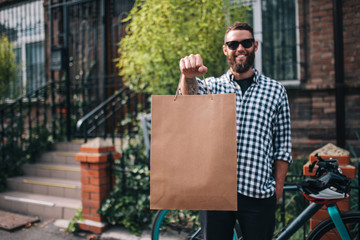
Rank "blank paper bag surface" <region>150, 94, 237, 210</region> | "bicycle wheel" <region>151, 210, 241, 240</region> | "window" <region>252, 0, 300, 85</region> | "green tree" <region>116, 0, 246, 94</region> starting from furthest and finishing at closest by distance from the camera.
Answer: "window" <region>252, 0, 300, 85</region> → "green tree" <region>116, 0, 246, 94</region> → "bicycle wheel" <region>151, 210, 241, 240</region> → "blank paper bag surface" <region>150, 94, 237, 210</region>

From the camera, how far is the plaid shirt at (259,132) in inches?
65.2

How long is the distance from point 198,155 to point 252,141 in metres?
0.46

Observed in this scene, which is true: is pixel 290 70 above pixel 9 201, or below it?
above

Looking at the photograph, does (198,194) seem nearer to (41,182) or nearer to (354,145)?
Answer: (354,145)

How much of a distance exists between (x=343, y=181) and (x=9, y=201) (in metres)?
4.78

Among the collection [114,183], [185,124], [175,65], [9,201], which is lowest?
[9,201]

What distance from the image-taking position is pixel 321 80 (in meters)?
4.80

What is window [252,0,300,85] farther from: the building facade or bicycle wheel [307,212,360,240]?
bicycle wheel [307,212,360,240]

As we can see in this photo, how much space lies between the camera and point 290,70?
5.15 m

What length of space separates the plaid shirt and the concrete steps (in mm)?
3215

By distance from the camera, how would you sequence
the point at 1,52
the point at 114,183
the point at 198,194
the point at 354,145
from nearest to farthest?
the point at 198,194
the point at 114,183
the point at 354,145
the point at 1,52

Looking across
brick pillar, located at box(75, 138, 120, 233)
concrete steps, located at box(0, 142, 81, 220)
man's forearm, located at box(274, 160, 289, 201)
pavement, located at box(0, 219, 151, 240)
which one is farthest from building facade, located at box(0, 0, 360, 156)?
pavement, located at box(0, 219, 151, 240)

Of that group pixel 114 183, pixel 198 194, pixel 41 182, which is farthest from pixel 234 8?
pixel 41 182

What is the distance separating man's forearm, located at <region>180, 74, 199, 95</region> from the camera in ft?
5.18
